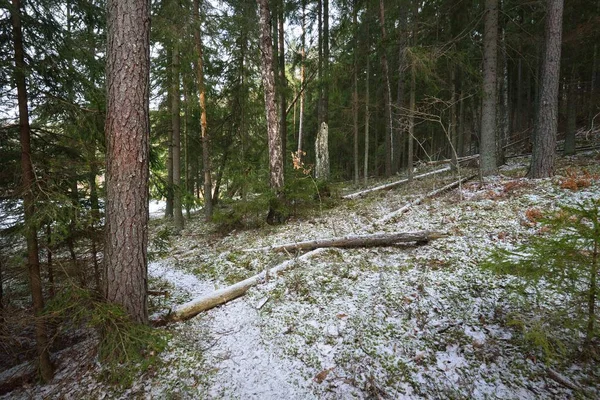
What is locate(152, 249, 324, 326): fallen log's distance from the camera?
4203 mm

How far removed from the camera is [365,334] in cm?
351

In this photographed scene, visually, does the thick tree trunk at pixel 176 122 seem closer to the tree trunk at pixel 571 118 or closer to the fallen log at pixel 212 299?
the fallen log at pixel 212 299

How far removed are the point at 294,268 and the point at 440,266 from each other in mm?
2713

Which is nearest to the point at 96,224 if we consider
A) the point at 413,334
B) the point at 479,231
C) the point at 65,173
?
the point at 65,173

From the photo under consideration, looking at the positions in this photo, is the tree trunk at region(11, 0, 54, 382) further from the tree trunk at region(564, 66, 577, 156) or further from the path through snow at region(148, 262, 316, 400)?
the tree trunk at region(564, 66, 577, 156)

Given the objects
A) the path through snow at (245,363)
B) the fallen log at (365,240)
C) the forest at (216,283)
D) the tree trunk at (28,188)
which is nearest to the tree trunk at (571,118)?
the forest at (216,283)

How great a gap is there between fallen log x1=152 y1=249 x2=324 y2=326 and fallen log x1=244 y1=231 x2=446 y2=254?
96 cm

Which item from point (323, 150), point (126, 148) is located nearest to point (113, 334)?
point (126, 148)

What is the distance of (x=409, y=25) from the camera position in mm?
10500

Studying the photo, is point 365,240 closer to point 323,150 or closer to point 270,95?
point 270,95

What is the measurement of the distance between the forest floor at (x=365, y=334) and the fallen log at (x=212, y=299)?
136 millimetres

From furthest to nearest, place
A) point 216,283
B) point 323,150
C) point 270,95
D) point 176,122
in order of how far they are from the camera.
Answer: point 323,150
point 176,122
point 270,95
point 216,283

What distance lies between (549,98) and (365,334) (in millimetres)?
8771

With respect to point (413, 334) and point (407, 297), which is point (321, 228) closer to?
point (407, 297)
